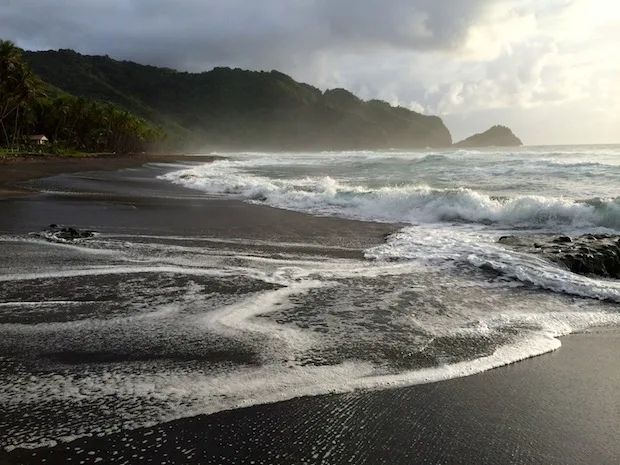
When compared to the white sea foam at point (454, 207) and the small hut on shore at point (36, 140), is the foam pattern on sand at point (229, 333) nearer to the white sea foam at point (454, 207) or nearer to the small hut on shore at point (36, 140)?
the white sea foam at point (454, 207)

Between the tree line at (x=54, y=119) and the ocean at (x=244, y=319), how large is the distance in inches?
1742

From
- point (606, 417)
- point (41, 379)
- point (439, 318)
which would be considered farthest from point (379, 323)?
point (41, 379)

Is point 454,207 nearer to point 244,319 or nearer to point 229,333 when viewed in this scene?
point 244,319

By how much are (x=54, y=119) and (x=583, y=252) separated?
248ft

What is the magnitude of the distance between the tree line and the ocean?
44235mm

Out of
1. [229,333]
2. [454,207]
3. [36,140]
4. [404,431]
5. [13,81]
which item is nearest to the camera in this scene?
[404,431]

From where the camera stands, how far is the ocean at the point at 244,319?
3.96 metres

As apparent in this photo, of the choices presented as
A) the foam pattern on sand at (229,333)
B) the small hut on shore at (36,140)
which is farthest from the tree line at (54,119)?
the foam pattern on sand at (229,333)

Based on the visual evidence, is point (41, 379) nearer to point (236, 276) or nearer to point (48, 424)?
point (48, 424)

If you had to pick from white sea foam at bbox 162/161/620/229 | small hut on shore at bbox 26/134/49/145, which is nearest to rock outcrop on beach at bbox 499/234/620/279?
white sea foam at bbox 162/161/620/229

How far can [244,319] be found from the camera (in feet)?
19.0

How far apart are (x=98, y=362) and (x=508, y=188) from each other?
22.6m

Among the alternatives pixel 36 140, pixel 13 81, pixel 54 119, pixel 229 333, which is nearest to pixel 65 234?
pixel 229 333

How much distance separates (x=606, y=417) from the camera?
389 centimetres
